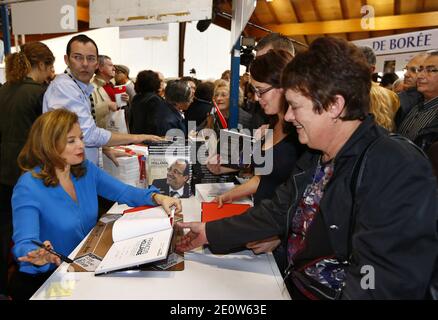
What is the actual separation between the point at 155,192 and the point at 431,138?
1772 mm

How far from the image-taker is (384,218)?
85 centimetres

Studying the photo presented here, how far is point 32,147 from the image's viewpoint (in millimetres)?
1548

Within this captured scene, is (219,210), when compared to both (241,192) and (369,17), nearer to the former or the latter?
(241,192)

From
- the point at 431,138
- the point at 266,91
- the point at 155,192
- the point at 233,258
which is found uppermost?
the point at 266,91

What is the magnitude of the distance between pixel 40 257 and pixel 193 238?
525mm

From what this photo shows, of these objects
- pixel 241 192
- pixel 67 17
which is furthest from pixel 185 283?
pixel 67 17

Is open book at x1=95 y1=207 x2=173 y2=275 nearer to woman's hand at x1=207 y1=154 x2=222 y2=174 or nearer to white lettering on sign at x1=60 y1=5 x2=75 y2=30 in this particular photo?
A: woman's hand at x1=207 y1=154 x2=222 y2=174

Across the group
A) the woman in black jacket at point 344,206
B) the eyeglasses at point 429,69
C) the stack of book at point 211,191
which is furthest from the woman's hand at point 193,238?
the eyeglasses at point 429,69

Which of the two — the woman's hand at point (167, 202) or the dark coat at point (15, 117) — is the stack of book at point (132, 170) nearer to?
the woman's hand at point (167, 202)

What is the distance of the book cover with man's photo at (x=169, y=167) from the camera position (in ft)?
6.14
